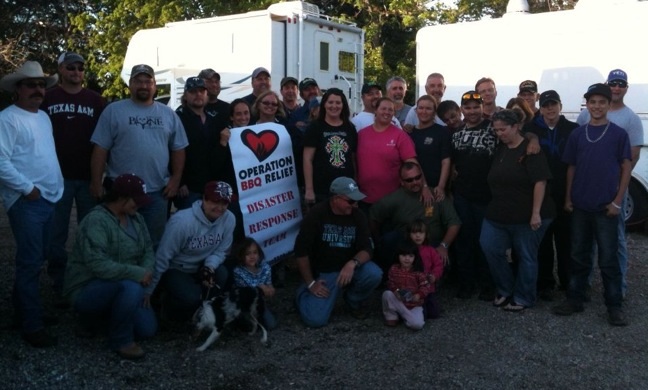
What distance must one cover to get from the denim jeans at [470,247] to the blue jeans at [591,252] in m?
0.81

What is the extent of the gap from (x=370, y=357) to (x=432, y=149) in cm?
232

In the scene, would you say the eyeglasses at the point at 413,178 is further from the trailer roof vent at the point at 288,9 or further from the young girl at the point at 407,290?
the trailer roof vent at the point at 288,9

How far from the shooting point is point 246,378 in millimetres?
4582

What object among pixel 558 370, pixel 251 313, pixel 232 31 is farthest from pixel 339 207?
pixel 232 31

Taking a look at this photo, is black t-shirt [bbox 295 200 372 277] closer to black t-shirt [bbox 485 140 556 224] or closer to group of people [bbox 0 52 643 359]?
group of people [bbox 0 52 643 359]

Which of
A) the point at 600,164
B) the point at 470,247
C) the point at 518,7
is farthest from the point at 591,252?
the point at 518,7

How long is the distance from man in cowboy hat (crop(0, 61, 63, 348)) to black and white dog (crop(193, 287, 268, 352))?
3.49ft

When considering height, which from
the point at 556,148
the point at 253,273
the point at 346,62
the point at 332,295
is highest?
the point at 346,62

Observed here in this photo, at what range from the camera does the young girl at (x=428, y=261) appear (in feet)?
19.3

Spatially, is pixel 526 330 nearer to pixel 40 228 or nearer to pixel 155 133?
pixel 155 133

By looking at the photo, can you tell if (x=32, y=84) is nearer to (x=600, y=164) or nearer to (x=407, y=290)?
(x=407, y=290)

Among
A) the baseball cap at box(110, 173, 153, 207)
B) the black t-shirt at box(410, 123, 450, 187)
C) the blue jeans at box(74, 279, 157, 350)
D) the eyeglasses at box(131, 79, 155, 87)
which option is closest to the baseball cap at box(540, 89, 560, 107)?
the black t-shirt at box(410, 123, 450, 187)

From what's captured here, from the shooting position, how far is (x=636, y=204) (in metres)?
9.87

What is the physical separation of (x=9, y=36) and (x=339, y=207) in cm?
1805
